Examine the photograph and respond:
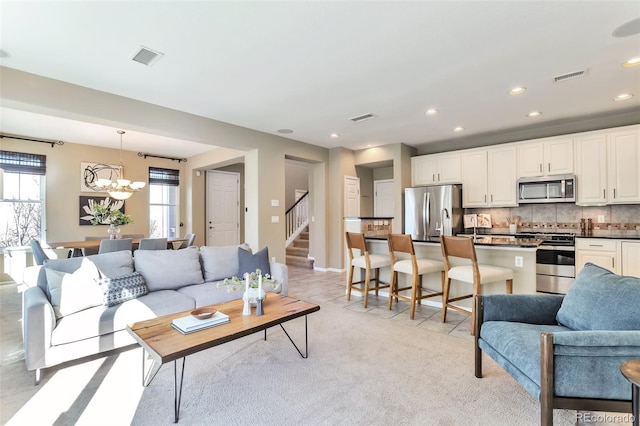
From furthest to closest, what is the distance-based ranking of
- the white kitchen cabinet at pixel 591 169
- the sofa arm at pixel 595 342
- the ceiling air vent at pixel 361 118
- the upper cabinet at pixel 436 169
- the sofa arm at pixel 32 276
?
the upper cabinet at pixel 436 169
the ceiling air vent at pixel 361 118
the white kitchen cabinet at pixel 591 169
the sofa arm at pixel 32 276
the sofa arm at pixel 595 342

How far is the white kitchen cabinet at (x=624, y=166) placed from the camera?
4.07 m

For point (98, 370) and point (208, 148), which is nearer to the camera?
point (98, 370)

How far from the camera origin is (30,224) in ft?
18.3

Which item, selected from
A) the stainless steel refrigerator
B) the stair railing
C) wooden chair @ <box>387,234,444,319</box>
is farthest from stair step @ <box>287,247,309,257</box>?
wooden chair @ <box>387,234,444,319</box>

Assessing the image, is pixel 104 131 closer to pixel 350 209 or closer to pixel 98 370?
pixel 98 370

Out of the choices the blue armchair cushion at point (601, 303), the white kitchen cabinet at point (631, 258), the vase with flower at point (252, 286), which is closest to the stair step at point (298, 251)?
the vase with flower at point (252, 286)

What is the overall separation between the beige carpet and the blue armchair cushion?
22.3 inches

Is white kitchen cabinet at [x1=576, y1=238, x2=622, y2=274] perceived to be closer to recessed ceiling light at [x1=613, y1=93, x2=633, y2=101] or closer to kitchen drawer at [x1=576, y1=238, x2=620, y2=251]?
kitchen drawer at [x1=576, y1=238, x2=620, y2=251]

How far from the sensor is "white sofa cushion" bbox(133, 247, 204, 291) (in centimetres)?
317

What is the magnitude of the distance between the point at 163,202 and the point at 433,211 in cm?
619

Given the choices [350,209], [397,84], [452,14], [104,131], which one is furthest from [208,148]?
[452,14]

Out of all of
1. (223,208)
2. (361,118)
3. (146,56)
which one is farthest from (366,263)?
(223,208)

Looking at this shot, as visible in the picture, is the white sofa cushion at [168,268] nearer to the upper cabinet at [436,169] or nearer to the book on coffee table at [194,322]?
the book on coffee table at [194,322]

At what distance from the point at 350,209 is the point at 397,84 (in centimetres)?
361
